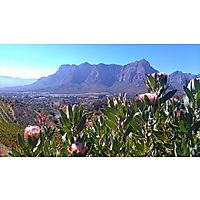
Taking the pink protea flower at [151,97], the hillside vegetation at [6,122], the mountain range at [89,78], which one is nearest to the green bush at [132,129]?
the pink protea flower at [151,97]

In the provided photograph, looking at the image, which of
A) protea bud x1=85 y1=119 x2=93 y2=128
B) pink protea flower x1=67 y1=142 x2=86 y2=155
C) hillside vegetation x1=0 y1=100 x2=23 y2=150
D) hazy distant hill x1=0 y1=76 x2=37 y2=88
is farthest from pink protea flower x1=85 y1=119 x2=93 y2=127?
hazy distant hill x1=0 y1=76 x2=37 y2=88

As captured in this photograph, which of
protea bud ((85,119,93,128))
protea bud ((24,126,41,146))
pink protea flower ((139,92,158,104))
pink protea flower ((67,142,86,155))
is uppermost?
pink protea flower ((139,92,158,104))

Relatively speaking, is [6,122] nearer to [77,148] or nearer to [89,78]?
[89,78]

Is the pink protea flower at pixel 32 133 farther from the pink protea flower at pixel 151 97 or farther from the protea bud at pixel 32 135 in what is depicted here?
the pink protea flower at pixel 151 97

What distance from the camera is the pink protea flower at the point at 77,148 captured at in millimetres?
1103

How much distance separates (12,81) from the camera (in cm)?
177

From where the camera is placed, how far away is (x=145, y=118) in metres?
1.20

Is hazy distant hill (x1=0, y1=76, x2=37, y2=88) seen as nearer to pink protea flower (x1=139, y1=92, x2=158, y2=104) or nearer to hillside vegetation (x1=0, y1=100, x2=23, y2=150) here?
hillside vegetation (x1=0, y1=100, x2=23, y2=150)

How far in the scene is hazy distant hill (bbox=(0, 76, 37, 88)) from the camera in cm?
170

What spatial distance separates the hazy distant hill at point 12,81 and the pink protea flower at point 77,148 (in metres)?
0.70

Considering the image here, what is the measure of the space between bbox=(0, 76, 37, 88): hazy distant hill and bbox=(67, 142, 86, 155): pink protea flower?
0.70 metres
